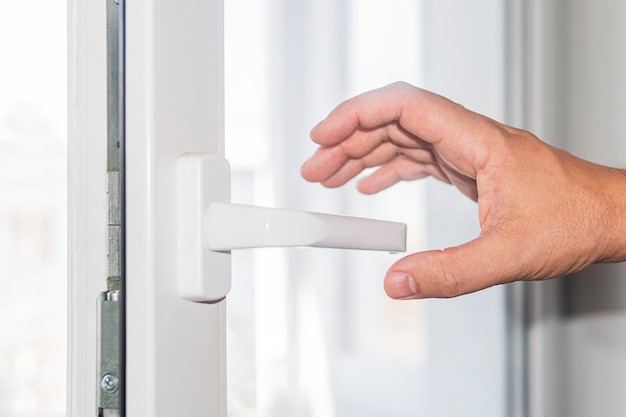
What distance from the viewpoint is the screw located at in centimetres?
31

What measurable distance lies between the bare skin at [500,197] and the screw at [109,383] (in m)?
0.20

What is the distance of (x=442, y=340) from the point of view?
72cm

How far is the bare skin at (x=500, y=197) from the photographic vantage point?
18.2 inches

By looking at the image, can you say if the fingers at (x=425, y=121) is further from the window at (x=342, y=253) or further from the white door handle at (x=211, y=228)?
the white door handle at (x=211, y=228)

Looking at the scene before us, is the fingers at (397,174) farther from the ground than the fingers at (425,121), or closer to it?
closer to it

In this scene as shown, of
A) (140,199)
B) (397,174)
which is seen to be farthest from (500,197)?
(140,199)

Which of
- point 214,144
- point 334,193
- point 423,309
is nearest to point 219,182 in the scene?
point 214,144

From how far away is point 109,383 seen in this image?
311 millimetres

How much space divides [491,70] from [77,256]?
0.57 metres

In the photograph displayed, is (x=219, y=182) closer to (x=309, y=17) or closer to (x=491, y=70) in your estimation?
(x=309, y=17)

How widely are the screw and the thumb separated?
0.20 m

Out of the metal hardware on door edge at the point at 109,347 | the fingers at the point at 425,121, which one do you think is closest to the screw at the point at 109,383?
the metal hardware on door edge at the point at 109,347
